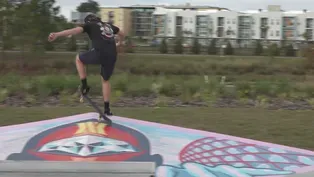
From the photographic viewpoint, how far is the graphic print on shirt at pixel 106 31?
7.39 m

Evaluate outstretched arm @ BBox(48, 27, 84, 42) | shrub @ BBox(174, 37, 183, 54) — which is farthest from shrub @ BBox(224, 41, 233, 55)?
outstretched arm @ BBox(48, 27, 84, 42)

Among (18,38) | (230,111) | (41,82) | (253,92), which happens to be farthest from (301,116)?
(18,38)

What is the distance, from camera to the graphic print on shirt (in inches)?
291

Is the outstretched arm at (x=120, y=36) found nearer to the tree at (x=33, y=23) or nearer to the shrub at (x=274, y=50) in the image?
the tree at (x=33, y=23)

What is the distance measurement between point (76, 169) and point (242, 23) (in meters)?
84.5

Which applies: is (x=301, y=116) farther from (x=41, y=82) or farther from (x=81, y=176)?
(x=41, y=82)

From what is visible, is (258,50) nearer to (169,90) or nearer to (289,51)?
(289,51)

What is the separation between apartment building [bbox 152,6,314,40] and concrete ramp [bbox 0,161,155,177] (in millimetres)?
75974

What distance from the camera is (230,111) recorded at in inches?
416

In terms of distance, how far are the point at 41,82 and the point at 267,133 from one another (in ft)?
25.8

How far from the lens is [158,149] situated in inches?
254

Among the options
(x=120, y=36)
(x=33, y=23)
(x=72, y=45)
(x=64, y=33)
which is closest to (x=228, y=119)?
(x=120, y=36)

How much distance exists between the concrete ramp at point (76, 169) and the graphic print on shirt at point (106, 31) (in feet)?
9.57

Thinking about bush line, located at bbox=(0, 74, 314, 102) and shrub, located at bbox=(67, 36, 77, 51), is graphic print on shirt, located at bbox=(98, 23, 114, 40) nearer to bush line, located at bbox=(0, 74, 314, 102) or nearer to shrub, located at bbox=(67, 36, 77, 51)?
bush line, located at bbox=(0, 74, 314, 102)
